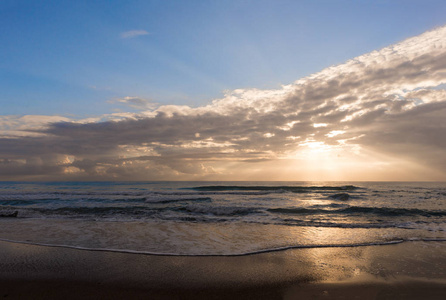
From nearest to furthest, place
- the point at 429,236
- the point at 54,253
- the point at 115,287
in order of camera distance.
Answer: the point at 115,287
the point at 54,253
the point at 429,236

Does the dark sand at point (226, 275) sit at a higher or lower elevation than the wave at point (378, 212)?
higher

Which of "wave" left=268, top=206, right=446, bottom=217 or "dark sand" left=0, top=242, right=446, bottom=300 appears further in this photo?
"wave" left=268, top=206, right=446, bottom=217

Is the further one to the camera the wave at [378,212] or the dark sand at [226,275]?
the wave at [378,212]

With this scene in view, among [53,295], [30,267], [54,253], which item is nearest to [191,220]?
[54,253]

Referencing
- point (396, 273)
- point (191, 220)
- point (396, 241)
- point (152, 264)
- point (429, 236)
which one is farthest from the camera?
point (191, 220)

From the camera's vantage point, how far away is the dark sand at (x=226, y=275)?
15.6 ft

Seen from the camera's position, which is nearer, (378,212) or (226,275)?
(226,275)

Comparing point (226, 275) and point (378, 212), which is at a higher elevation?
point (226, 275)

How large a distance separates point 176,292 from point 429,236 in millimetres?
10276

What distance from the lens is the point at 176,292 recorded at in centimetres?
477

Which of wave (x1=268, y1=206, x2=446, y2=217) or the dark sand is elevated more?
the dark sand

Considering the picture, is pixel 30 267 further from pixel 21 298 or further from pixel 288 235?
pixel 288 235

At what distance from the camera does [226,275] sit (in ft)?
18.5

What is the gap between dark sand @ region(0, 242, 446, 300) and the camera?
4.77m
